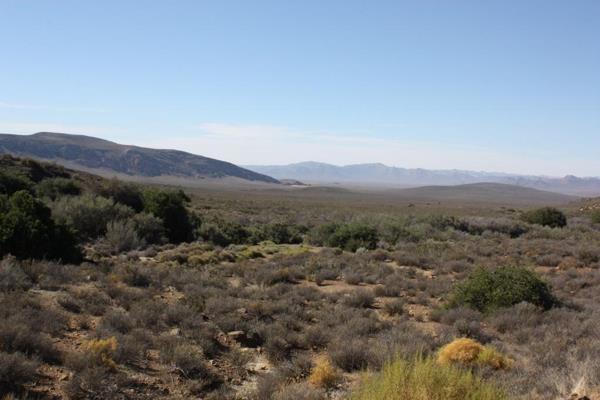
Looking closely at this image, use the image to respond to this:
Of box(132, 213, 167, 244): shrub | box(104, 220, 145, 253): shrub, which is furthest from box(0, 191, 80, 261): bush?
box(132, 213, 167, 244): shrub

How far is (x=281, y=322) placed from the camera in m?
9.38

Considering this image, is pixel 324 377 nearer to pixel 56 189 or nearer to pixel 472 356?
pixel 472 356

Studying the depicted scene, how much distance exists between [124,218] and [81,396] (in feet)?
56.2

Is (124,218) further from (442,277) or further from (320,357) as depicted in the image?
(320,357)

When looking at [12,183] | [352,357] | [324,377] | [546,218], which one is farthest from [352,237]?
[546,218]

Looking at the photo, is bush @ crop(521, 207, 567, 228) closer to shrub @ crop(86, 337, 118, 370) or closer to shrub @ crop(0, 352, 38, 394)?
shrub @ crop(86, 337, 118, 370)

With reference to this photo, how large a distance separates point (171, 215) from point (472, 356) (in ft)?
63.2

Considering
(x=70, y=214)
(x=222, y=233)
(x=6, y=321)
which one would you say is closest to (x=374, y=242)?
(x=222, y=233)

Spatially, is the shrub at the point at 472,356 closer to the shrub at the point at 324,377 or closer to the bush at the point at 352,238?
the shrub at the point at 324,377

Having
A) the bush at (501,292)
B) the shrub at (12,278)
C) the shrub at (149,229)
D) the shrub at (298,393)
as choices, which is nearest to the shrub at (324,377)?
the shrub at (298,393)

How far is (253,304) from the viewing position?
33.5 feet

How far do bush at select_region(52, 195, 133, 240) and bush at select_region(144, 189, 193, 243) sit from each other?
6.84 feet

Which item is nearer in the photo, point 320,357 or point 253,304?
point 320,357

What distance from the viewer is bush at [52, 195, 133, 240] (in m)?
20.6
